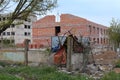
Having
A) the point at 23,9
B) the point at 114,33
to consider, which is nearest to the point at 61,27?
the point at 114,33

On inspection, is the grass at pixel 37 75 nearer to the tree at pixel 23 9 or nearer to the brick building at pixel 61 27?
the tree at pixel 23 9

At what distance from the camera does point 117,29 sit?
162 feet

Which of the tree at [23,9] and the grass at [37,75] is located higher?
the tree at [23,9]

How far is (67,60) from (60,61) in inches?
36.9

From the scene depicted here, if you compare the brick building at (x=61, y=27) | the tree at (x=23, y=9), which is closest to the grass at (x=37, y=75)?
the tree at (x=23, y=9)

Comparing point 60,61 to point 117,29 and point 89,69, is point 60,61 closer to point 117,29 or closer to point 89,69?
point 89,69

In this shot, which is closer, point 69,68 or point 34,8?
point 69,68

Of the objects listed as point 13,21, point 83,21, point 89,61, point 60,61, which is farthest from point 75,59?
point 83,21

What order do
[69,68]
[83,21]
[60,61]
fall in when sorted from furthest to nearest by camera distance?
[83,21] < [60,61] < [69,68]

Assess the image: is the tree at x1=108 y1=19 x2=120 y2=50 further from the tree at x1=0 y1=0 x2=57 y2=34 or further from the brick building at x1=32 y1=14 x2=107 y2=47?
the tree at x1=0 y1=0 x2=57 y2=34

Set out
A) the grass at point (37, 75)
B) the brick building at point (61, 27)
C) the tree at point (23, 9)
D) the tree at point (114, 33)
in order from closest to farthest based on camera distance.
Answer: the grass at point (37, 75)
the tree at point (23, 9)
the tree at point (114, 33)
the brick building at point (61, 27)

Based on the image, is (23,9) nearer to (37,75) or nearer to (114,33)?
(37,75)

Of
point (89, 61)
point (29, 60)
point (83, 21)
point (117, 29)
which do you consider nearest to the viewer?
point (29, 60)

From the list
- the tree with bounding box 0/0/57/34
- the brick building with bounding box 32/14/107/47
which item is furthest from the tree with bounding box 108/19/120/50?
the tree with bounding box 0/0/57/34
